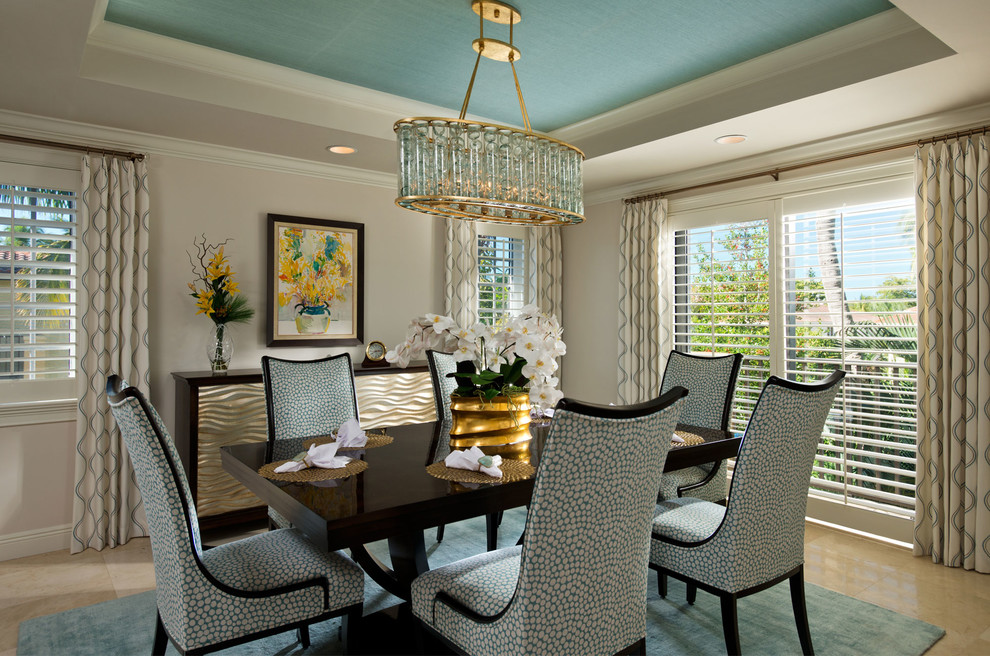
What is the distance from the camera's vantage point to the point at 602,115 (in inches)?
161

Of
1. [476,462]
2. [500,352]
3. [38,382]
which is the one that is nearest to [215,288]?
[38,382]

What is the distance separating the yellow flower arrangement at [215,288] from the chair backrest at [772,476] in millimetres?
3142

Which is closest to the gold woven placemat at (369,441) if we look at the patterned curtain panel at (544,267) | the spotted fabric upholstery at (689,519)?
the spotted fabric upholstery at (689,519)

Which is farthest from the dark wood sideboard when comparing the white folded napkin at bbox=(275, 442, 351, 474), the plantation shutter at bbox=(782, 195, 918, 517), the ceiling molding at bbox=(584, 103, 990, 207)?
the plantation shutter at bbox=(782, 195, 918, 517)

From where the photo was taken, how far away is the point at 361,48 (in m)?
3.10

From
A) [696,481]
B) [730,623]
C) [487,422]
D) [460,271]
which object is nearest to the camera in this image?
[730,623]

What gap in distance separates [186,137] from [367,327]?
68.2 inches

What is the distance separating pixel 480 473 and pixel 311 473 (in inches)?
22.0

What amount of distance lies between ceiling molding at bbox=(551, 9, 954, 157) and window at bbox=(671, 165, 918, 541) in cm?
93

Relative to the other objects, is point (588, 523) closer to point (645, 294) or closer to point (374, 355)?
point (374, 355)

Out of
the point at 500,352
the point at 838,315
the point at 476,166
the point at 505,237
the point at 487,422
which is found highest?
the point at 505,237

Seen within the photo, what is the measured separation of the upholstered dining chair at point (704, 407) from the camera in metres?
2.95

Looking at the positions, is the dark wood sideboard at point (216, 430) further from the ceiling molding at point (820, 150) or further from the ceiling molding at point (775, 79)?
the ceiling molding at point (820, 150)

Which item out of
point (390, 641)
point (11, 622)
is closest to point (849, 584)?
point (390, 641)
